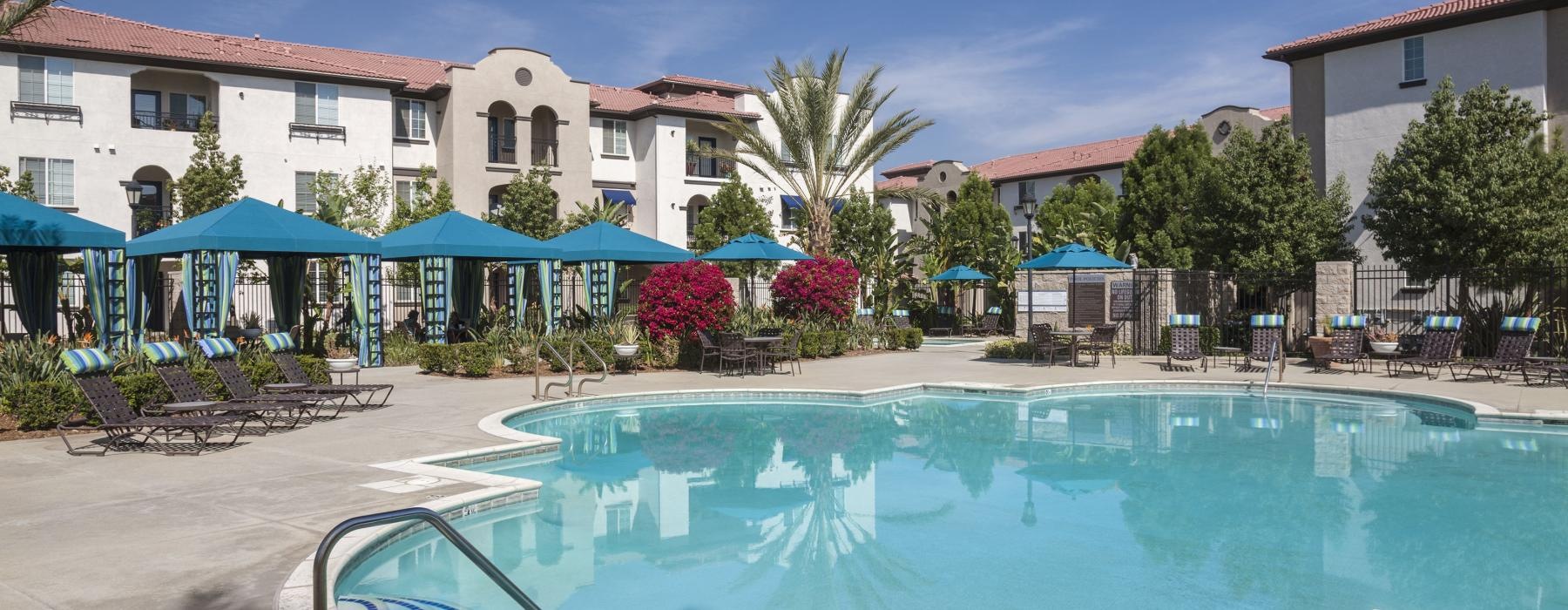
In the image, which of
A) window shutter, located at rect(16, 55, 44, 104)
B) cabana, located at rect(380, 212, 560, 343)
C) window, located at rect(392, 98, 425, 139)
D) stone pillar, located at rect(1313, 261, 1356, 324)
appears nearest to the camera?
cabana, located at rect(380, 212, 560, 343)

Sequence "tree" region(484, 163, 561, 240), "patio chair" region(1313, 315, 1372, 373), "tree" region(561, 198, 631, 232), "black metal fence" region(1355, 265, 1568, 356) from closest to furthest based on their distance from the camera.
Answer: "patio chair" region(1313, 315, 1372, 373) → "black metal fence" region(1355, 265, 1568, 356) → "tree" region(484, 163, 561, 240) → "tree" region(561, 198, 631, 232)

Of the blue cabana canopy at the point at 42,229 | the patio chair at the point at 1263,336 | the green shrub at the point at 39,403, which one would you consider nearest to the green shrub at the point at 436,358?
the blue cabana canopy at the point at 42,229

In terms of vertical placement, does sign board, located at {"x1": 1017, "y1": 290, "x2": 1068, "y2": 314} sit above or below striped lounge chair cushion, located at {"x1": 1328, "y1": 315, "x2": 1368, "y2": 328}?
above

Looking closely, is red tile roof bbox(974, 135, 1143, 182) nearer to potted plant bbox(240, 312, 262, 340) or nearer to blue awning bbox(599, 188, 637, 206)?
blue awning bbox(599, 188, 637, 206)

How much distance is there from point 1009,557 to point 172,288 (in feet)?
95.1

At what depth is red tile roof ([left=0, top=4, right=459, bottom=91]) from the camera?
29.5 meters

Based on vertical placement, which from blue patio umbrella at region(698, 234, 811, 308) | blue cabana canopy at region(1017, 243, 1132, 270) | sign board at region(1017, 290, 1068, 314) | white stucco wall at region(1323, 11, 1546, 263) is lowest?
sign board at region(1017, 290, 1068, 314)

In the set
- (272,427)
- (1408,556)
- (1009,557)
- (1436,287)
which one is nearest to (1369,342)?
(1436,287)

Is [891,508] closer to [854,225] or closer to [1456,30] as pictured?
[1456,30]

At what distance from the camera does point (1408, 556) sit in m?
7.29

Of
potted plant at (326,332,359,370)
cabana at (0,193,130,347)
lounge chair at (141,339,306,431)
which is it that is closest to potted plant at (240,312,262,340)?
potted plant at (326,332,359,370)

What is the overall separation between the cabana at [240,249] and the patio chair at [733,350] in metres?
7.51

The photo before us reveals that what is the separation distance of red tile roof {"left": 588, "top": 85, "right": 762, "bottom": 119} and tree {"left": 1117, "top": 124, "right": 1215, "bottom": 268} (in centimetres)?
1540

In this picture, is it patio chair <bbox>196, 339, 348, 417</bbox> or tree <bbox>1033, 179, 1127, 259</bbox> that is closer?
patio chair <bbox>196, 339, 348, 417</bbox>
